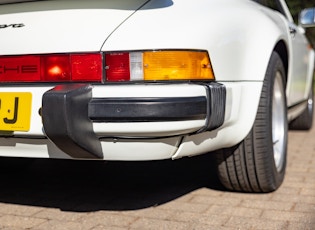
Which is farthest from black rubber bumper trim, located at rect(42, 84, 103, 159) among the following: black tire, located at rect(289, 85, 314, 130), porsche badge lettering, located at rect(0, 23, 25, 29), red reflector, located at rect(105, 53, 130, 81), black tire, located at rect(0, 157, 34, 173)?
black tire, located at rect(289, 85, 314, 130)

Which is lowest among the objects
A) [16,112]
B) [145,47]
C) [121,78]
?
[16,112]

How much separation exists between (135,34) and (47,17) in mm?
427

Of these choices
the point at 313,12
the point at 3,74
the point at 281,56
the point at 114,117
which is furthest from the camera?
the point at 313,12

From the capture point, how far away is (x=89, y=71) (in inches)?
82.8

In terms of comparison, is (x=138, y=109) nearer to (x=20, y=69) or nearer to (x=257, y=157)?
(x=20, y=69)

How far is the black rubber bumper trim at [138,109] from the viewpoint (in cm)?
202

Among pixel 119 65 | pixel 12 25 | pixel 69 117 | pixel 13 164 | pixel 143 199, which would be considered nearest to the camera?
pixel 69 117

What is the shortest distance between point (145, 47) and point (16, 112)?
1.90ft

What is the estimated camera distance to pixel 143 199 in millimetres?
2785

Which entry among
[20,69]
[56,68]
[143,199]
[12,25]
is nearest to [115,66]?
[56,68]

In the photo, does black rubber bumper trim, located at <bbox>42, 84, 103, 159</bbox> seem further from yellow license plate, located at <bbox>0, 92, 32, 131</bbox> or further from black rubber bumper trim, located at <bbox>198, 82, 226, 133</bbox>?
black rubber bumper trim, located at <bbox>198, 82, 226, 133</bbox>

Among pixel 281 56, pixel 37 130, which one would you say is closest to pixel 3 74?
pixel 37 130

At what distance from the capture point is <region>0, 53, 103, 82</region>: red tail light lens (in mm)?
2098

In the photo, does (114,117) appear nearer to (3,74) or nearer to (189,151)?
(189,151)
